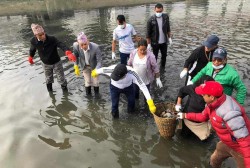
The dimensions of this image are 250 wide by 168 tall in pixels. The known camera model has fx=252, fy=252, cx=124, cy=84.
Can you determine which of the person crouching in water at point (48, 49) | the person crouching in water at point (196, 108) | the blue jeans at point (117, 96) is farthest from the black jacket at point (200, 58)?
the person crouching in water at point (48, 49)

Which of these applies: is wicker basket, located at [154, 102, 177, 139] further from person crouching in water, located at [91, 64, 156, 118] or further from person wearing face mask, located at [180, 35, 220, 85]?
person wearing face mask, located at [180, 35, 220, 85]

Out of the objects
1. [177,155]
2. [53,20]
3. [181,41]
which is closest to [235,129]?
[177,155]

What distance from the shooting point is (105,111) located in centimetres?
676

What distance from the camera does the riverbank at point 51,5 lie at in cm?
2277

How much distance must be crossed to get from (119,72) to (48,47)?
2.70 meters

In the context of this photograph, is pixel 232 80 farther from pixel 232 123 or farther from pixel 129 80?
pixel 129 80

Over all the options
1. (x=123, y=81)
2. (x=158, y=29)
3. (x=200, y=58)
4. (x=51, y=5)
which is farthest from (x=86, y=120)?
(x=51, y=5)

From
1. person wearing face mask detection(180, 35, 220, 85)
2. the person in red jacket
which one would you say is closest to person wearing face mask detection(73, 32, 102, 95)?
person wearing face mask detection(180, 35, 220, 85)

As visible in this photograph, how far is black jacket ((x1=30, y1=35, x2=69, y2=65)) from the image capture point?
22.6 ft

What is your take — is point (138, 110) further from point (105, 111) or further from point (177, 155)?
point (177, 155)

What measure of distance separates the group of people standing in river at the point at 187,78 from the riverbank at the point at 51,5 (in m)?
16.4

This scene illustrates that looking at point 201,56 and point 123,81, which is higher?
point 201,56

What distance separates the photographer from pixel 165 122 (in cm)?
496

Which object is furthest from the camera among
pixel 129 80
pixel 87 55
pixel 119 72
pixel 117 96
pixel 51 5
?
pixel 51 5
